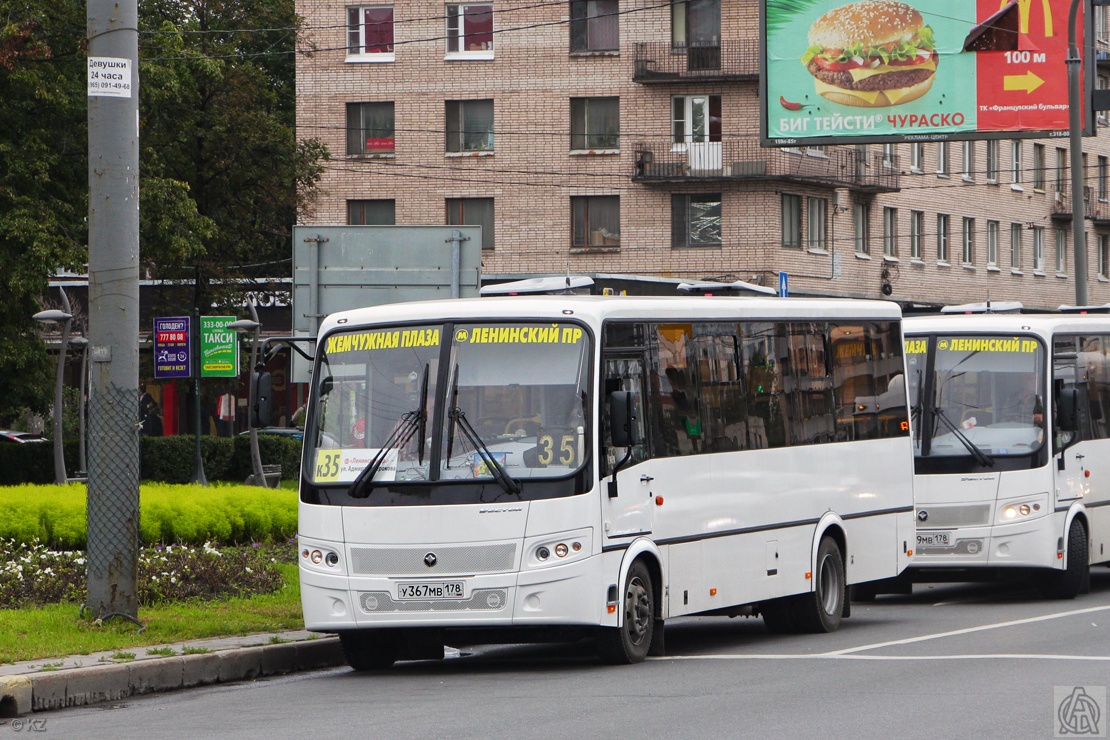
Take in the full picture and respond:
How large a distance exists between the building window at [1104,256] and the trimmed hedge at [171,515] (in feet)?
179

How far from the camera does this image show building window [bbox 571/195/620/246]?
54188 millimetres

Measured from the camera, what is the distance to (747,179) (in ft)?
173

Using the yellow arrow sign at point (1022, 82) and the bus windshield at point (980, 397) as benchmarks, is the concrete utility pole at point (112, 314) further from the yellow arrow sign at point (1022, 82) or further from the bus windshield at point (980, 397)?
the yellow arrow sign at point (1022, 82)

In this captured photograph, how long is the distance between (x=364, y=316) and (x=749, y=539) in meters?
3.39

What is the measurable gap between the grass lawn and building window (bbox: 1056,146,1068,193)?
56.3 metres

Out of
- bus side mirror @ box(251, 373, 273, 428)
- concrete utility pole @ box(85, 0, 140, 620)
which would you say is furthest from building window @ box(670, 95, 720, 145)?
bus side mirror @ box(251, 373, 273, 428)

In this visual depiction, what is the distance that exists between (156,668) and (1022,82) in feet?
64.3

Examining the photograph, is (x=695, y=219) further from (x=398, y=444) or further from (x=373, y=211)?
(x=398, y=444)

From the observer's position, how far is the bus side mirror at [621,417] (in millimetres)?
12188

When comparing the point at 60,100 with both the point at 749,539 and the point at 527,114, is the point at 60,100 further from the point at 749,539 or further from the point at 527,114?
the point at 527,114

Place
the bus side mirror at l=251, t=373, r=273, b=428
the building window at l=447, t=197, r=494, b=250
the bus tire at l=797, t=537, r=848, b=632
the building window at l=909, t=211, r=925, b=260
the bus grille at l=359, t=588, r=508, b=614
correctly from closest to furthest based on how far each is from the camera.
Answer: the bus grille at l=359, t=588, r=508, b=614
the bus side mirror at l=251, t=373, r=273, b=428
the bus tire at l=797, t=537, r=848, b=632
the building window at l=447, t=197, r=494, b=250
the building window at l=909, t=211, r=925, b=260

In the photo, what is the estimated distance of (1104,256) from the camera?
71812 mm

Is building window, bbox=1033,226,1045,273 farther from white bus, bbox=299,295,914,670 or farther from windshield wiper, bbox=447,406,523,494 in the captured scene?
windshield wiper, bbox=447,406,523,494

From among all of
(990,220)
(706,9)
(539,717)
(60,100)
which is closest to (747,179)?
(706,9)
